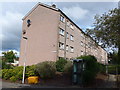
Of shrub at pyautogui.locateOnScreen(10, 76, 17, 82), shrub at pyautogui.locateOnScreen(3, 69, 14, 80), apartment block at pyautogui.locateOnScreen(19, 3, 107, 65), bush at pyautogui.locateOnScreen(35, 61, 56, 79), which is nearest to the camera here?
bush at pyautogui.locateOnScreen(35, 61, 56, 79)

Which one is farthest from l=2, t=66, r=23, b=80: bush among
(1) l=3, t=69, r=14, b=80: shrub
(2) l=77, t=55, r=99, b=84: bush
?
(2) l=77, t=55, r=99, b=84: bush

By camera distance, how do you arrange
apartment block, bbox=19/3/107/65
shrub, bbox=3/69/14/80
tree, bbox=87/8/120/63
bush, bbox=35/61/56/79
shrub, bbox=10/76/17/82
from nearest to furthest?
tree, bbox=87/8/120/63 → bush, bbox=35/61/56/79 → shrub, bbox=10/76/17/82 → shrub, bbox=3/69/14/80 → apartment block, bbox=19/3/107/65

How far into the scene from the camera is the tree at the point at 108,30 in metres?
10.00

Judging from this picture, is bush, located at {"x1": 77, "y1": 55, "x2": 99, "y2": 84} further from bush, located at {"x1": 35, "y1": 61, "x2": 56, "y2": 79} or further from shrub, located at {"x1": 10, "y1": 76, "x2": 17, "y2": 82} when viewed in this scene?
shrub, located at {"x1": 10, "y1": 76, "x2": 17, "y2": 82}

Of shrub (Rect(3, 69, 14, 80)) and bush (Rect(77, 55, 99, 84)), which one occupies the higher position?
bush (Rect(77, 55, 99, 84))

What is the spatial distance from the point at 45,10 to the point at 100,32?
15.0 meters

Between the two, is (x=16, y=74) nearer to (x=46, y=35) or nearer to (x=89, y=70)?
(x=89, y=70)

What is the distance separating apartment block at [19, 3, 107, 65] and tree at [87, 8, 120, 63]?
8.25 meters

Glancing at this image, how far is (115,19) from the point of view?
32.7ft

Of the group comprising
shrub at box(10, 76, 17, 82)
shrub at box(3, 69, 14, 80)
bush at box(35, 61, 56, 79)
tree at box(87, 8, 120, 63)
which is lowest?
shrub at box(10, 76, 17, 82)

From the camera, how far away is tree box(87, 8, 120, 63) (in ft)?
32.8

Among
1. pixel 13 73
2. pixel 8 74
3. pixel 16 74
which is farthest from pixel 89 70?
pixel 8 74

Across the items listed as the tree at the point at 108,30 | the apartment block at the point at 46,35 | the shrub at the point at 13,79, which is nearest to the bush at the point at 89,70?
the tree at the point at 108,30

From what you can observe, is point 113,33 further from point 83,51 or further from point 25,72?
point 83,51
